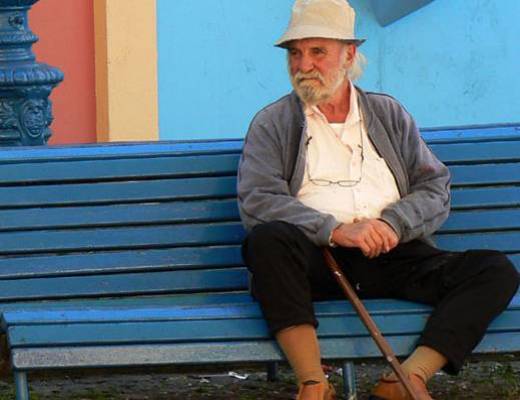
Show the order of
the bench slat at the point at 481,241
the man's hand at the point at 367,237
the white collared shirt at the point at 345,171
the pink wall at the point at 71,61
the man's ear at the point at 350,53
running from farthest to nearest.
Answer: the pink wall at the point at 71,61, the bench slat at the point at 481,241, the man's ear at the point at 350,53, the white collared shirt at the point at 345,171, the man's hand at the point at 367,237

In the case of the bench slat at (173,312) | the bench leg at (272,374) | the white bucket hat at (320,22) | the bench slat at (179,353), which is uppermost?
the white bucket hat at (320,22)

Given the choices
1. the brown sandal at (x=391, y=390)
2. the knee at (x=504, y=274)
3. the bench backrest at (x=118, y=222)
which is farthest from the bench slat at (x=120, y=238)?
the knee at (x=504, y=274)

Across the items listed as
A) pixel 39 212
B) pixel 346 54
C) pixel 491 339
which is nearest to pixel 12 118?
pixel 39 212

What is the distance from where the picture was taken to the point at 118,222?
20.7ft

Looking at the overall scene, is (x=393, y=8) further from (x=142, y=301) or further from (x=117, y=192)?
(x=142, y=301)

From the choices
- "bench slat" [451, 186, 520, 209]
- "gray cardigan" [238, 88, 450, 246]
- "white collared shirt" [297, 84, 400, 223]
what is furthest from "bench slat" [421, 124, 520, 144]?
"white collared shirt" [297, 84, 400, 223]

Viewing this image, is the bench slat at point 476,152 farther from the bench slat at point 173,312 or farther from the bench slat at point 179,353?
the bench slat at point 179,353

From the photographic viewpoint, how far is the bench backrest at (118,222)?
6.28 metres

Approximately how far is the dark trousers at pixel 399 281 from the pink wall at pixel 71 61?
2.82 meters

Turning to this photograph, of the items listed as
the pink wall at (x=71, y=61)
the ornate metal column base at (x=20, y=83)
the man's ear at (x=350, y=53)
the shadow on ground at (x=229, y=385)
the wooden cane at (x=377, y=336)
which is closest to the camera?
the wooden cane at (x=377, y=336)

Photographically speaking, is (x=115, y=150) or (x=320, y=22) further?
(x=115, y=150)

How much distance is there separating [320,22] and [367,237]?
68 cm

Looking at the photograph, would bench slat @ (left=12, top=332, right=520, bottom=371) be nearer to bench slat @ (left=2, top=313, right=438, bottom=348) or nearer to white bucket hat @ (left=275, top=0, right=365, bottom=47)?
bench slat @ (left=2, top=313, right=438, bottom=348)

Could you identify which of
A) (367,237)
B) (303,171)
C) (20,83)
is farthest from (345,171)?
(20,83)
